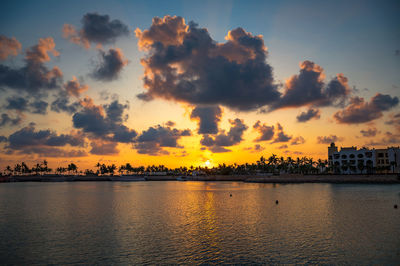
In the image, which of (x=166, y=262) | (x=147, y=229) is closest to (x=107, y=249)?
(x=166, y=262)

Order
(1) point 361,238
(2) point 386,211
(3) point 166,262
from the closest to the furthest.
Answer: (3) point 166,262 → (1) point 361,238 → (2) point 386,211

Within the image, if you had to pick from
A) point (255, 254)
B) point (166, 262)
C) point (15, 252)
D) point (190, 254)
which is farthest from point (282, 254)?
point (15, 252)

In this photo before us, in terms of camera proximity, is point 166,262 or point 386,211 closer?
point 166,262

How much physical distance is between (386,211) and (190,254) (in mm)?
49409

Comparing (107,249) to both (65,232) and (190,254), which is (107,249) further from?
(65,232)

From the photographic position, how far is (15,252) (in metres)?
34.7

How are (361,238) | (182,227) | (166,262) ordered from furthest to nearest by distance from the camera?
(182,227), (361,238), (166,262)

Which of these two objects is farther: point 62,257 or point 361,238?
point 361,238

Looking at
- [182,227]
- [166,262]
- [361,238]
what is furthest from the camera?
[182,227]

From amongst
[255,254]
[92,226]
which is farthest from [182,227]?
[255,254]

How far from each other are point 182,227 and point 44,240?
2027cm

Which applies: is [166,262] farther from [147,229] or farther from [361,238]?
[361,238]

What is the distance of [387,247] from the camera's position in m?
34.9

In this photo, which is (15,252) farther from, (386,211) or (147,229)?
(386,211)
